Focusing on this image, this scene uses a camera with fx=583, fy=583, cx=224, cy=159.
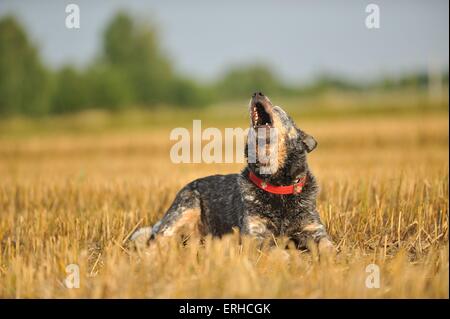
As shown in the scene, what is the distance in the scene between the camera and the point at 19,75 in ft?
141

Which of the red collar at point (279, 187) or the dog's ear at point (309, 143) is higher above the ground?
the dog's ear at point (309, 143)

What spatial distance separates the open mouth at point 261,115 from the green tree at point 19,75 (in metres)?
39.6

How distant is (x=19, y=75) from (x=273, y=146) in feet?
131

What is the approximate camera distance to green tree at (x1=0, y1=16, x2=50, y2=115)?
4305cm

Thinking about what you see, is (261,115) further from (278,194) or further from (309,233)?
(309,233)

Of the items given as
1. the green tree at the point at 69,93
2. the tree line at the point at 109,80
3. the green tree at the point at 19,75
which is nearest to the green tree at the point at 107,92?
the tree line at the point at 109,80

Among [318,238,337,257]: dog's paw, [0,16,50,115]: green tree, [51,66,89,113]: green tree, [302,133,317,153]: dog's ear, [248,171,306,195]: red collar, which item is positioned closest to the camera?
[318,238,337,257]: dog's paw

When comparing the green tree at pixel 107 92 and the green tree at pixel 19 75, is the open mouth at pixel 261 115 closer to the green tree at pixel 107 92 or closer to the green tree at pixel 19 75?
the green tree at pixel 19 75

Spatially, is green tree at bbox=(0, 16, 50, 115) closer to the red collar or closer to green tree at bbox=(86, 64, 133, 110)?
green tree at bbox=(86, 64, 133, 110)

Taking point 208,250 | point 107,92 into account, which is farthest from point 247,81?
point 208,250

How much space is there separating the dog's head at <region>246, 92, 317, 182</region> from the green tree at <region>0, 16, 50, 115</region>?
39.7 metres

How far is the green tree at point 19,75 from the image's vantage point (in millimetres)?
43050

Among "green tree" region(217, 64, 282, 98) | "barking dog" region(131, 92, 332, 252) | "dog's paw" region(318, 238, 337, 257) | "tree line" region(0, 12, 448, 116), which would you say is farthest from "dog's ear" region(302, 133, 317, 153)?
"green tree" region(217, 64, 282, 98)
